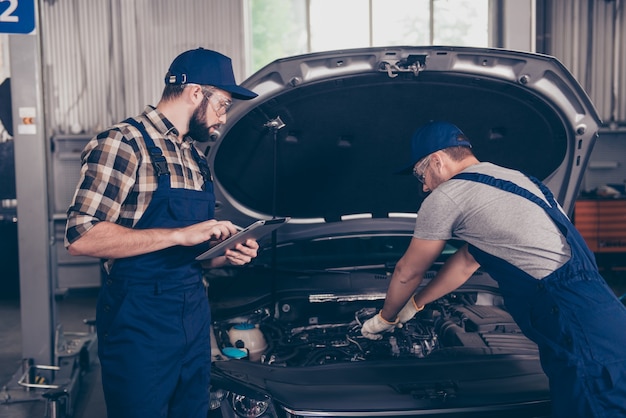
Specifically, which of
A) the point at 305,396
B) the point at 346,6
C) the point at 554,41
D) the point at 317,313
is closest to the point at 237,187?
the point at 317,313

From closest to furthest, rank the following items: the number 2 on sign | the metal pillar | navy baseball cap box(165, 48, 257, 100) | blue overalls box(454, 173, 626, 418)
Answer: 1. blue overalls box(454, 173, 626, 418)
2. navy baseball cap box(165, 48, 257, 100)
3. the number 2 on sign
4. the metal pillar

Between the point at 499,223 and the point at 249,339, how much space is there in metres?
0.96

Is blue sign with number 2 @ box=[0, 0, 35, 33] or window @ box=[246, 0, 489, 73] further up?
window @ box=[246, 0, 489, 73]

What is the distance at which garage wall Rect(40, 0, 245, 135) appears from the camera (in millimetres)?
6887

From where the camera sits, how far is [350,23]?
7418mm

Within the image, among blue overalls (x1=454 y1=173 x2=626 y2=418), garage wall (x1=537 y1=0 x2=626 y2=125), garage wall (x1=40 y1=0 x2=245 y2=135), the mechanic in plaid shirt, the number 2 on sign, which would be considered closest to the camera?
blue overalls (x1=454 y1=173 x2=626 y2=418)

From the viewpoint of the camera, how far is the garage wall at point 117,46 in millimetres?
6887

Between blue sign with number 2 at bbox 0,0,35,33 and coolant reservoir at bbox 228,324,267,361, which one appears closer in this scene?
coolant reservoir at bbox 228,324,267,361

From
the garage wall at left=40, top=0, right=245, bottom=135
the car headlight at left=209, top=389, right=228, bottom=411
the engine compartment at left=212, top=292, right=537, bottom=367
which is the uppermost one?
the garage wall at left=40, top=0, right=245, bottom=135

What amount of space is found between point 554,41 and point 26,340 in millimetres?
6876

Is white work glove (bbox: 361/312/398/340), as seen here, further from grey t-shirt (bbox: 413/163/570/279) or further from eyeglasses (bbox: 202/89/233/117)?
eyeglasses (bbox: 202/89/233/117)

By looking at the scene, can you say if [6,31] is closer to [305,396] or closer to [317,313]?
[317,313]

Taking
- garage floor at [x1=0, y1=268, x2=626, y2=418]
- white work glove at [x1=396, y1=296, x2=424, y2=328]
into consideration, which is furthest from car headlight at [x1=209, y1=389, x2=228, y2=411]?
garage floor at [x1=0, y1=268, x2=626, y2=418]

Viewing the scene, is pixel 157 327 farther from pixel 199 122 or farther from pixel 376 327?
pixel 376 327
